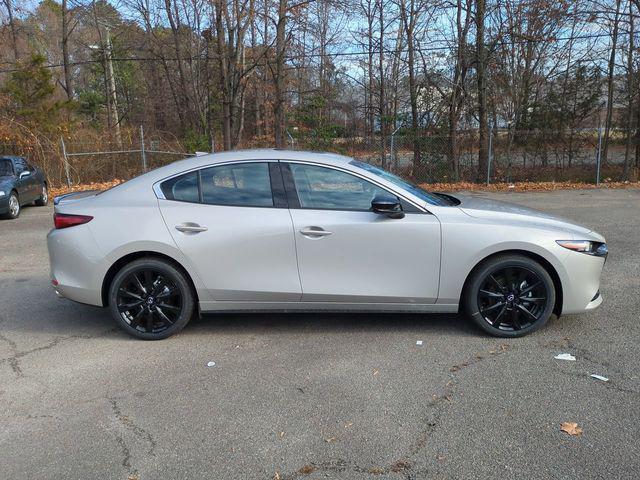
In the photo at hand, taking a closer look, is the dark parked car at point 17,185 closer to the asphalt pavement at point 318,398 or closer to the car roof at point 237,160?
the asphalt pavement at point 318,398

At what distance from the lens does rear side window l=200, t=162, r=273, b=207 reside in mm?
4410

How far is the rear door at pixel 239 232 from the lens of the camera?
4.30 m

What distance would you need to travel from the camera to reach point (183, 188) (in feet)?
14.7

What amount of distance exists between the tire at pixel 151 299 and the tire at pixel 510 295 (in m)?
2.37

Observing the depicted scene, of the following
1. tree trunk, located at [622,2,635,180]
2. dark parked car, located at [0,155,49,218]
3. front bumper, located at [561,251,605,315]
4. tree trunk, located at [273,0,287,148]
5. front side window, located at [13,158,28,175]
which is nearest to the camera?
front bumper, located at [561,251,605,315]

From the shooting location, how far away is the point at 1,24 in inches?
993

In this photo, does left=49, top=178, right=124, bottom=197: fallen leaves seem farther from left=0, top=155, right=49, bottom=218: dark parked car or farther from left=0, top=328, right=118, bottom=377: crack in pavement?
left=0, top=328, right=118, bottom=377: crack in pavement

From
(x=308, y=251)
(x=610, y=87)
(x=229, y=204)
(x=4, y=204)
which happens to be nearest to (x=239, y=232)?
(x=229, y=204)

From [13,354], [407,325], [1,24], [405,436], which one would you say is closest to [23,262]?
[13,354]

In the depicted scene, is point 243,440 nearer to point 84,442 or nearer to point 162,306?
point 84,442

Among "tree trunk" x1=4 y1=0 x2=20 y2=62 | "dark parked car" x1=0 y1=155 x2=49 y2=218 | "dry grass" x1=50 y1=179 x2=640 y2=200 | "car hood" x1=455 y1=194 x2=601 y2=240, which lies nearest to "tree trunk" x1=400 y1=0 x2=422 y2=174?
"dry grass" x1=50 y1=179 x2=640 y2=200

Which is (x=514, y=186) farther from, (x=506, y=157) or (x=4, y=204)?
(x=4, y=204)

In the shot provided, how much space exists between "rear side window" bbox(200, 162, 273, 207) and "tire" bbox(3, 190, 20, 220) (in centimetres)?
929

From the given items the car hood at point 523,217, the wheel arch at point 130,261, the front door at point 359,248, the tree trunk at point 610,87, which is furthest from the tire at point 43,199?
the tree trunk at point 610,87
